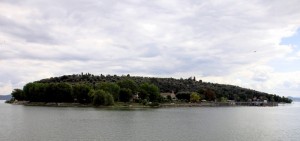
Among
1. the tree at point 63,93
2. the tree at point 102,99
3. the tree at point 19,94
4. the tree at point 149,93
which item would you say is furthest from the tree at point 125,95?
the tree at point 19,94

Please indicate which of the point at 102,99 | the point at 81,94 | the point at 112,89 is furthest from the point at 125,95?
the point at 102,99

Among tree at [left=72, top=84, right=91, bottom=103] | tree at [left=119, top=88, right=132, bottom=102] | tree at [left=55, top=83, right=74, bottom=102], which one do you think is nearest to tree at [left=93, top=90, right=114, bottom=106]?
tree at [left=72, top=84, right=91, bottom=103]

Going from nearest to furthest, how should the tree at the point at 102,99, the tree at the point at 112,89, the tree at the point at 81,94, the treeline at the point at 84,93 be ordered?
the tree at the point at 102,99, the treeline at the point at 84,93, the tree at the point at 81,94, the tree at the point at 112,89

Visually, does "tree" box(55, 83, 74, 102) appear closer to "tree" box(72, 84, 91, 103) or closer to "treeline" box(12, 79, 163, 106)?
"treeline" box(12, 79, 163, 106)

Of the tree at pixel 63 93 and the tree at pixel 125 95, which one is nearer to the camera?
the tree at pixel 63 93

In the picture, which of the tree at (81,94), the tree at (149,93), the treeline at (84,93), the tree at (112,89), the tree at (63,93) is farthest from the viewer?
the tree at (149,93)

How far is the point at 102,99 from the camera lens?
5802 inches

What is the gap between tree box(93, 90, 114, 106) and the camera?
14712cm

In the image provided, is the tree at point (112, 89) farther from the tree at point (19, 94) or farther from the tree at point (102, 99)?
the tree at point (19, 94)

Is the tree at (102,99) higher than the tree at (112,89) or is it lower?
lower

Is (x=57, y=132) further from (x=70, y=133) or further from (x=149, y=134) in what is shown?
(x=149, y=134)

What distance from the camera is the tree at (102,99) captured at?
5792 inches

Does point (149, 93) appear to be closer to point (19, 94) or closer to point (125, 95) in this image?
point (125, 95)

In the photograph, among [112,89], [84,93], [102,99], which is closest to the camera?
[102,99]
